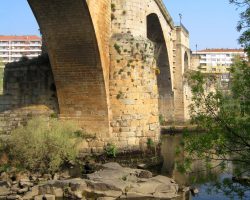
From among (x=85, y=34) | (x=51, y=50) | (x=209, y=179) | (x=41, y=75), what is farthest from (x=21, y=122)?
(x=209, y=179)

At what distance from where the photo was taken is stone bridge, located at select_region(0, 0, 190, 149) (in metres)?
12.5

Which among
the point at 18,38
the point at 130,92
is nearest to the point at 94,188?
the point at 130,92

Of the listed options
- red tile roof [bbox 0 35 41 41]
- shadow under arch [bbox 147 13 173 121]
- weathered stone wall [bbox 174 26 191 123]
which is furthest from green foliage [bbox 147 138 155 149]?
red tile roof [bbox 0 35 41 41]

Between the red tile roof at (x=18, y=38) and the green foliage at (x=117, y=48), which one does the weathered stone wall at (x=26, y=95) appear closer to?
the green foliage at (x=117, y=48)

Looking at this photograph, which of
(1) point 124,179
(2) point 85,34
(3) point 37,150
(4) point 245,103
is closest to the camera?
(4) point 245,103

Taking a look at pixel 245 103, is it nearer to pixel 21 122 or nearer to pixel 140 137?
pixel 140 137

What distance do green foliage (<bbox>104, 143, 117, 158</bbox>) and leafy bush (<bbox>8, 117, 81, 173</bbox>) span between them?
132 cm

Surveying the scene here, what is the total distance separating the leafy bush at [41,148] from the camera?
11.5m

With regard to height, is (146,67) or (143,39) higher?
(143,39)

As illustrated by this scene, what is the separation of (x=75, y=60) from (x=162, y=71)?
13.4 meters

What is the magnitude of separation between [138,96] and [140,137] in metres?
1.28

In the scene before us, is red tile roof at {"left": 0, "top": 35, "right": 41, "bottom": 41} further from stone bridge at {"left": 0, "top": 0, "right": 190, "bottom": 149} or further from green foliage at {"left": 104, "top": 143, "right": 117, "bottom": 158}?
green foliage at {"left": 104, "top": 143, "right": 117, "bottom": 158}

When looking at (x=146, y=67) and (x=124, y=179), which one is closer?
(x=124, y=179)

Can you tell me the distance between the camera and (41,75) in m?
13.9
